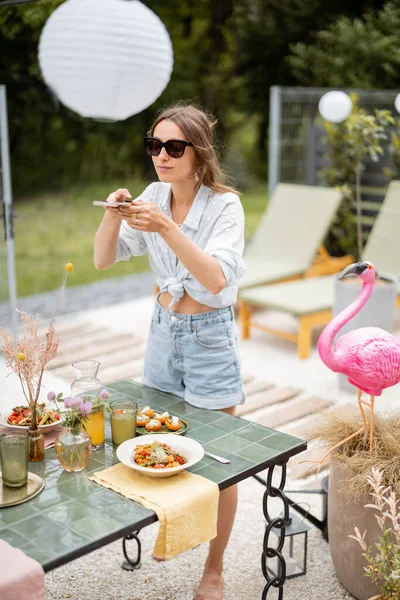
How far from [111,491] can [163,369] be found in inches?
24.7

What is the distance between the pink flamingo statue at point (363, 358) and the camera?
2.40 m

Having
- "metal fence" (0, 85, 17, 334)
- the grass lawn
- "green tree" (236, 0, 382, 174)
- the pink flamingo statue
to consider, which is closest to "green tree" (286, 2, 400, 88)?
"green tree" (236, 0, 382, 174)

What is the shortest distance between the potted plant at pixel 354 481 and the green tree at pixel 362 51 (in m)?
8.10

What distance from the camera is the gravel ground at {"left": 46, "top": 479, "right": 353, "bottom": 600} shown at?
2.56m

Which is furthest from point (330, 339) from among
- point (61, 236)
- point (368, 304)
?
point (61, 236)

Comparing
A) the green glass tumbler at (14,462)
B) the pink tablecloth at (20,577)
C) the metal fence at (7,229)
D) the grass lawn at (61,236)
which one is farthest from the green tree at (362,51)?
the pink tablecloth at (20,577)

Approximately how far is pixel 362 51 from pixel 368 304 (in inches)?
254

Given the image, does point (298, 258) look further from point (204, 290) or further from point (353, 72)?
point (353, 72)

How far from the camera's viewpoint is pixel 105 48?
3.57 meters

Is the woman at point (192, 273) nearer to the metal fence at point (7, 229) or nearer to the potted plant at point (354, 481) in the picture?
the potted plant at point (354, 481)

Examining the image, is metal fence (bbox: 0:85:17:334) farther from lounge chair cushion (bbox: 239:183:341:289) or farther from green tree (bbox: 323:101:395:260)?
green tree (bbox: 323:101:395:260)

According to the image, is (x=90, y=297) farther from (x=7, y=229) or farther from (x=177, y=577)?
(x=177, y=577)

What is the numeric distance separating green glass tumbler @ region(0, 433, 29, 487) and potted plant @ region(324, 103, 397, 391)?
2831mm

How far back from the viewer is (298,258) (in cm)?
592
